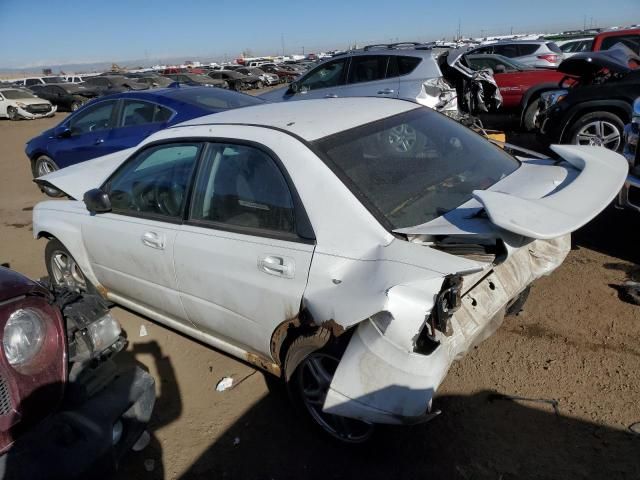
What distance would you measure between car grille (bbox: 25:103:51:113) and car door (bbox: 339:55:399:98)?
683 inches

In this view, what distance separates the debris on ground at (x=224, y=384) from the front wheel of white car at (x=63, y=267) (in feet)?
4.95

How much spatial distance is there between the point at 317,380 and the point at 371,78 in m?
7.01

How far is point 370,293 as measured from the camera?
77.9 inches

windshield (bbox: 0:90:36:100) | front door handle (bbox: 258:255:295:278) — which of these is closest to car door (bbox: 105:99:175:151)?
front door handle (bbox: 258:255:295:278)

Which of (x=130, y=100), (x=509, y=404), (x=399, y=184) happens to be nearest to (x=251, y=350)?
(x=399, y=184)

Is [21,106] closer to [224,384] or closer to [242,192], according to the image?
[224,384]

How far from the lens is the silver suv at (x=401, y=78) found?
7.74 meters

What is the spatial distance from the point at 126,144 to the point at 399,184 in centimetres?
534

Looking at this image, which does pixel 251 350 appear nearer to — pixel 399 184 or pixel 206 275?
pixel 206 275

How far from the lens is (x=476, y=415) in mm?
2639

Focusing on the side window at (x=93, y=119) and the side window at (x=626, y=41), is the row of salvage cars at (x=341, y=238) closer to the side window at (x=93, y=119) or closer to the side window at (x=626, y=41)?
the side window at (x=93, y=119)

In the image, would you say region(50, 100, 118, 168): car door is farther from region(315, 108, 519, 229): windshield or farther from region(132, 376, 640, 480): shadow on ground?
region(132, 376, 640, 480): shadow on ground

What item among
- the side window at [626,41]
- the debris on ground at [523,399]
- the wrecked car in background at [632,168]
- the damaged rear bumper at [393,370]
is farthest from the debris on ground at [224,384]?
the side window at [626,41]

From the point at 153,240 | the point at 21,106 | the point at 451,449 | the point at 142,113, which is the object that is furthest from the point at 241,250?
the point at 21,106
